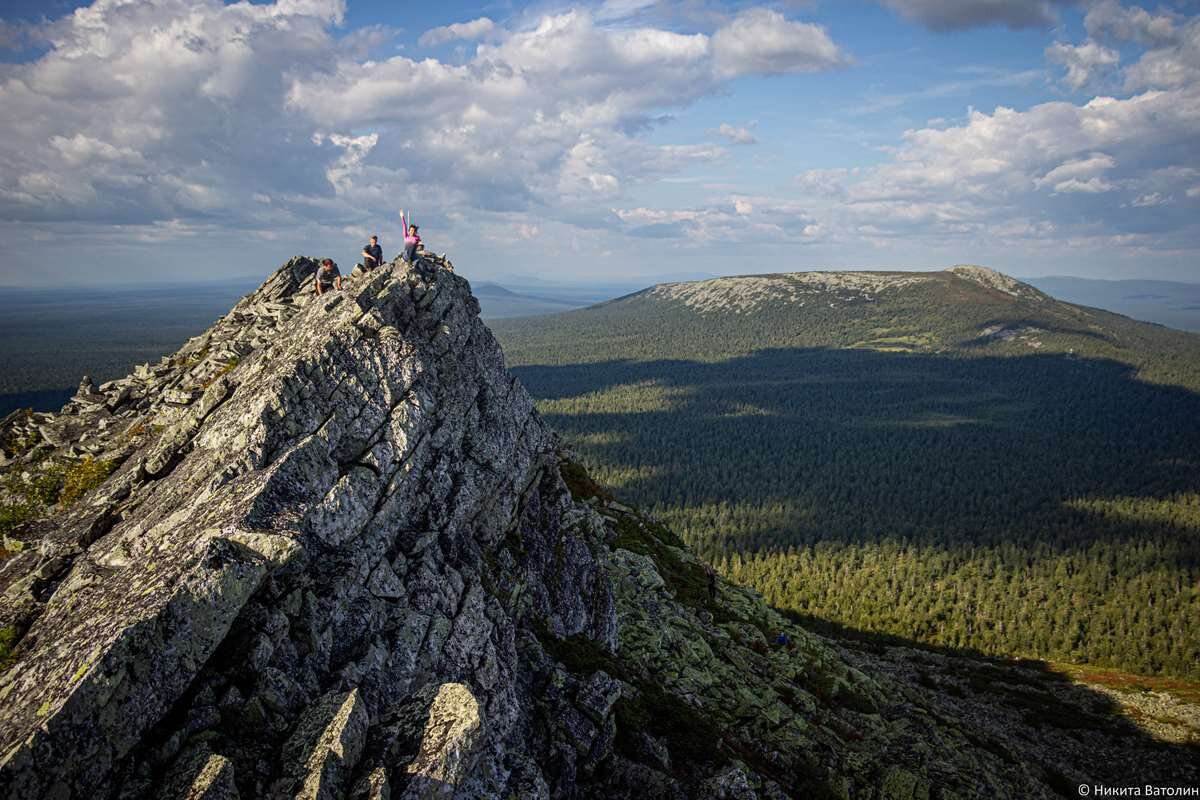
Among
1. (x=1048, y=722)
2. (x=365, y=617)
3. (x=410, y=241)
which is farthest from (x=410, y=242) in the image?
(x=1048, y=722)

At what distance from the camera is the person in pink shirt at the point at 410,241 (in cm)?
3362

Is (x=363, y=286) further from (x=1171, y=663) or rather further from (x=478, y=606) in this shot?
(x=1171, y=663)

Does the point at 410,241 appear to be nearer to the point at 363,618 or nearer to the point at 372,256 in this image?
the point at 372,256

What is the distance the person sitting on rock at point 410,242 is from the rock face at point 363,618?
1.72m

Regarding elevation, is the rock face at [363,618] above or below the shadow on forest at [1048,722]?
above

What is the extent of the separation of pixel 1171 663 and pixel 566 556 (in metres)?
135

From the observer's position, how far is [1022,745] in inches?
2261

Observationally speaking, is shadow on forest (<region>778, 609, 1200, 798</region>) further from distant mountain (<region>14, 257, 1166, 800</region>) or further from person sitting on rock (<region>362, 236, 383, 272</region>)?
person sitting on rock (<region>362, 236, 383, 272</region>)

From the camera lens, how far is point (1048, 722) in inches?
2569

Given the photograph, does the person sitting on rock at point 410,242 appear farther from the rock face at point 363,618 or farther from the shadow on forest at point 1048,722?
the shadow on forest at point 1048,722

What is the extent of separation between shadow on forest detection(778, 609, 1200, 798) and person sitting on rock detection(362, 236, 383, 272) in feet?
185

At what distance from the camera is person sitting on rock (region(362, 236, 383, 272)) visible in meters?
36.1

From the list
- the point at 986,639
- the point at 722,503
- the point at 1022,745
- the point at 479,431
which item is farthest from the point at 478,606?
the point at 722,503

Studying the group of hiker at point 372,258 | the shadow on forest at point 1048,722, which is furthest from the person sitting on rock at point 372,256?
the shadow on forest at point 1048,722
